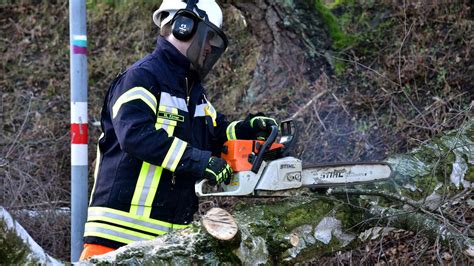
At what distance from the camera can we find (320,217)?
3.29 m

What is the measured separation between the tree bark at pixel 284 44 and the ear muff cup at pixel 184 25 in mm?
2554

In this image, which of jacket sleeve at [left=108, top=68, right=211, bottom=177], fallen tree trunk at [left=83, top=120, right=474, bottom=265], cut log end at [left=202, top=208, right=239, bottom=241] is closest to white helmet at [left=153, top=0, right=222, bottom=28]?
jacket sleeve at [left=108, top=68, right=211, bottom=177]

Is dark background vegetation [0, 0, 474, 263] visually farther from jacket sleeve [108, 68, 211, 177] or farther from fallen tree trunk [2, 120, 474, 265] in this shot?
jacket sleeve [108, 68, 211, 177]

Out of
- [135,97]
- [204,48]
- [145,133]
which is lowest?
[145,133]

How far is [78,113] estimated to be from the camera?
173 inches

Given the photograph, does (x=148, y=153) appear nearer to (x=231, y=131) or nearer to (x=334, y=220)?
(x=231, y=131)

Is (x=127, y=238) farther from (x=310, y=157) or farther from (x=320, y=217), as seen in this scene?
(x=310, y=157)

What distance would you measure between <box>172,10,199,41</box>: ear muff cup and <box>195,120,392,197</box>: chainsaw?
1.95ft

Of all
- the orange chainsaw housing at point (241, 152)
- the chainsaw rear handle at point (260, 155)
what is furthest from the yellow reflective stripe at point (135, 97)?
the chainsaw rear handle at point (260, 155)

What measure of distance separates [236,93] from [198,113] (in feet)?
9.83

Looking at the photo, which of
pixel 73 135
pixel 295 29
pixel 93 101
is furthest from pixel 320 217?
pixel 93 101

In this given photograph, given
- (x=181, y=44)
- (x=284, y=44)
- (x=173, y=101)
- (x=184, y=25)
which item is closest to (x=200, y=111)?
(x=173, y=101)

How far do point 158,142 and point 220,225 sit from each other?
0.55 meters

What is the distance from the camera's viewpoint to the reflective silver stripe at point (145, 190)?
329cm
